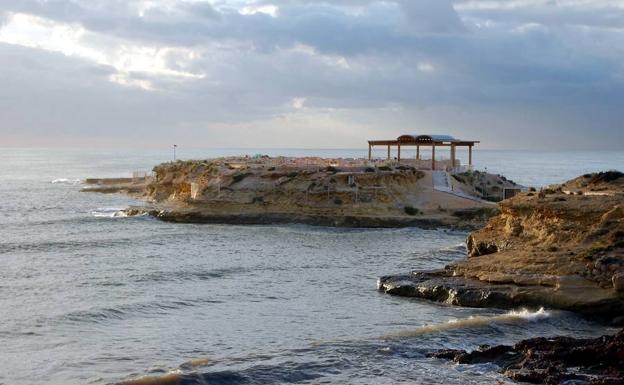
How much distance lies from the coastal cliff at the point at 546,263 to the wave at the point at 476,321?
29.6 inches

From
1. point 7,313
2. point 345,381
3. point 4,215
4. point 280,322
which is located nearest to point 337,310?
point 280,322

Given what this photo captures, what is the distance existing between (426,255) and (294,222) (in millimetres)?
17663

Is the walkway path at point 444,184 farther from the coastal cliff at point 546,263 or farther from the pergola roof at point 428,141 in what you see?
the coastal cliff at point 546,263

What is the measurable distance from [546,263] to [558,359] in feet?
27.2

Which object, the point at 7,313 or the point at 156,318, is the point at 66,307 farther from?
the point at 156,318

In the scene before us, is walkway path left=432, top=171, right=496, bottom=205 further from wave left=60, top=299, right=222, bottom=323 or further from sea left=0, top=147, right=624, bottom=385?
wave left=60, top=299, right=222, bottom=323

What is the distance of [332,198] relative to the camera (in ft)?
195

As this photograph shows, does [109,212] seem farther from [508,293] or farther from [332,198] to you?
[508,293]

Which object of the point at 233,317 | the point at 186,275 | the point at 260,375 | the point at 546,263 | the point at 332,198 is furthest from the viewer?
the point at 332,198

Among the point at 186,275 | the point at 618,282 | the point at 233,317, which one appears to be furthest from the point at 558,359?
the point at 186,275

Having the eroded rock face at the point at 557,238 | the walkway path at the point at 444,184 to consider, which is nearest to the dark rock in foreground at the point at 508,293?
the eroded rock face at the point at 557,238

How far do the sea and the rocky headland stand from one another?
31.7 feet

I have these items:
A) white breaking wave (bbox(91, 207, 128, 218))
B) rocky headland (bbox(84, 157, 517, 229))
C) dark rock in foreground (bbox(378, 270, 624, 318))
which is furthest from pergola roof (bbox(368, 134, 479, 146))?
dark rock in foreground (bbox(378, 270, 624, 318))

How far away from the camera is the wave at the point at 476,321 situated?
24.1 meters
